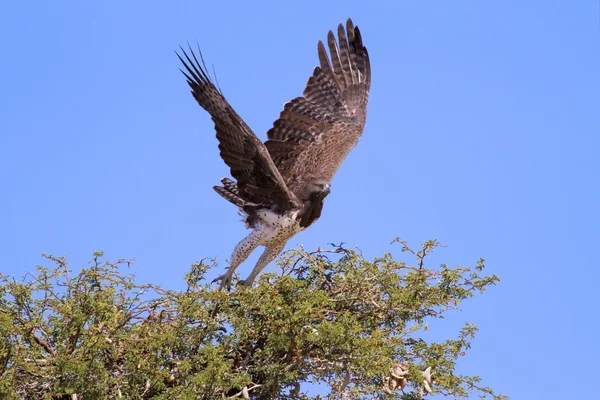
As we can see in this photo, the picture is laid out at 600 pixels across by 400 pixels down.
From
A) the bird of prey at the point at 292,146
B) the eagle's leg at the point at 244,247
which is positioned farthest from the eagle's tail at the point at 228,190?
the eagle's leg at the point at 244,247

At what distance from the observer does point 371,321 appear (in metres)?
7.37

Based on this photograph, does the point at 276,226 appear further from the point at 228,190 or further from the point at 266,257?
the point at 228,190

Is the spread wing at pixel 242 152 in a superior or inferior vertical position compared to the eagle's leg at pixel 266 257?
superior

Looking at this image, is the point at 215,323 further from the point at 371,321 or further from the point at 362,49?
the point at 362,49

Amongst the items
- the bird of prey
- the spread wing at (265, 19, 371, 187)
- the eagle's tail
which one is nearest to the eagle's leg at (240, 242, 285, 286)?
the bird of prey

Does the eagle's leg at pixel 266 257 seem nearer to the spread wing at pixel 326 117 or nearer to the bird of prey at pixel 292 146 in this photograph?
the bird of prey at pixel 292 146

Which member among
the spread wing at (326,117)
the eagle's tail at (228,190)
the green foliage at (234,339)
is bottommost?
the green foliage at (234,339)

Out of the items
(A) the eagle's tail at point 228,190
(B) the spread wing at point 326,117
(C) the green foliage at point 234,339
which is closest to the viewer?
(C) the green foliage at point 234,339

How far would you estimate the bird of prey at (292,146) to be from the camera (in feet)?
27.0

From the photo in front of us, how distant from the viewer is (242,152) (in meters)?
8.31

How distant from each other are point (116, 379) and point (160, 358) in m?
0.34

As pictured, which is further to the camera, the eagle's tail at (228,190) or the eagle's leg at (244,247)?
the eagle's tail at (228,190)

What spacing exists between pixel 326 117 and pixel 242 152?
2.36m

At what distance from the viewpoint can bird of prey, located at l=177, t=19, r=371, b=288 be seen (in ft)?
27.0
